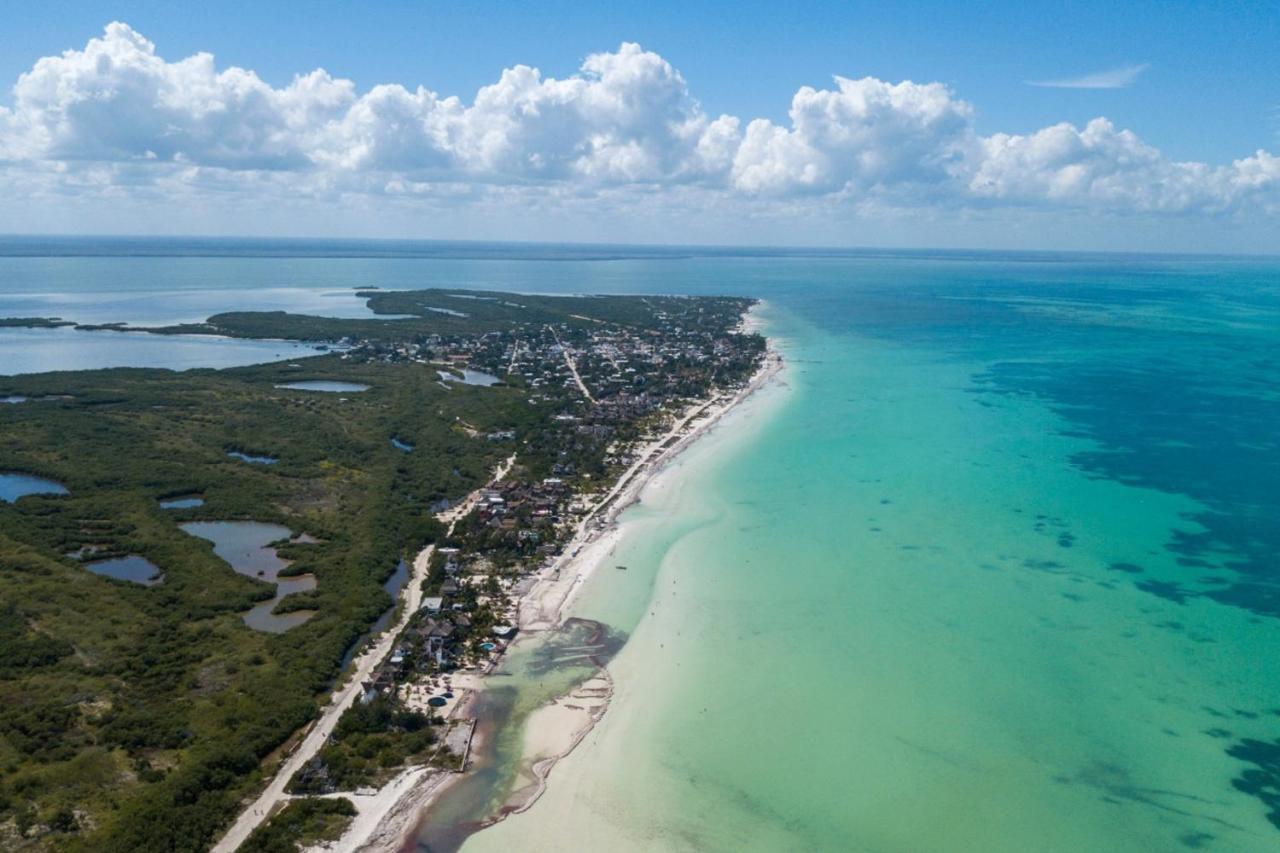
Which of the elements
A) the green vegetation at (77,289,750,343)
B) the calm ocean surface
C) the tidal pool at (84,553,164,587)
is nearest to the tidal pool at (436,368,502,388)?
the green vegetation at (77,289,750,343)

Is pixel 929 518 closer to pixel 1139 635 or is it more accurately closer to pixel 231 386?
pixel 1139 635

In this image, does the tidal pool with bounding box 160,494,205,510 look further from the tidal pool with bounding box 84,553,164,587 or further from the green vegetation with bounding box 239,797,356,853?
the green vegetation with bounding box 239,797,356,853

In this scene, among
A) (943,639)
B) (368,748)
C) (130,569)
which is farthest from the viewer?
(130,569)

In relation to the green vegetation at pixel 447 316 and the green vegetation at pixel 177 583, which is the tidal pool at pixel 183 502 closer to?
the green vegetation at pixel 177 583

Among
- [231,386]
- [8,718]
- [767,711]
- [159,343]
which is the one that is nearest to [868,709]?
[767,711]

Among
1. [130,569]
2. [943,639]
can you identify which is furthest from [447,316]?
[943,639]

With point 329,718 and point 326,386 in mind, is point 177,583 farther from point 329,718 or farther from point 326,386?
point 326,386
